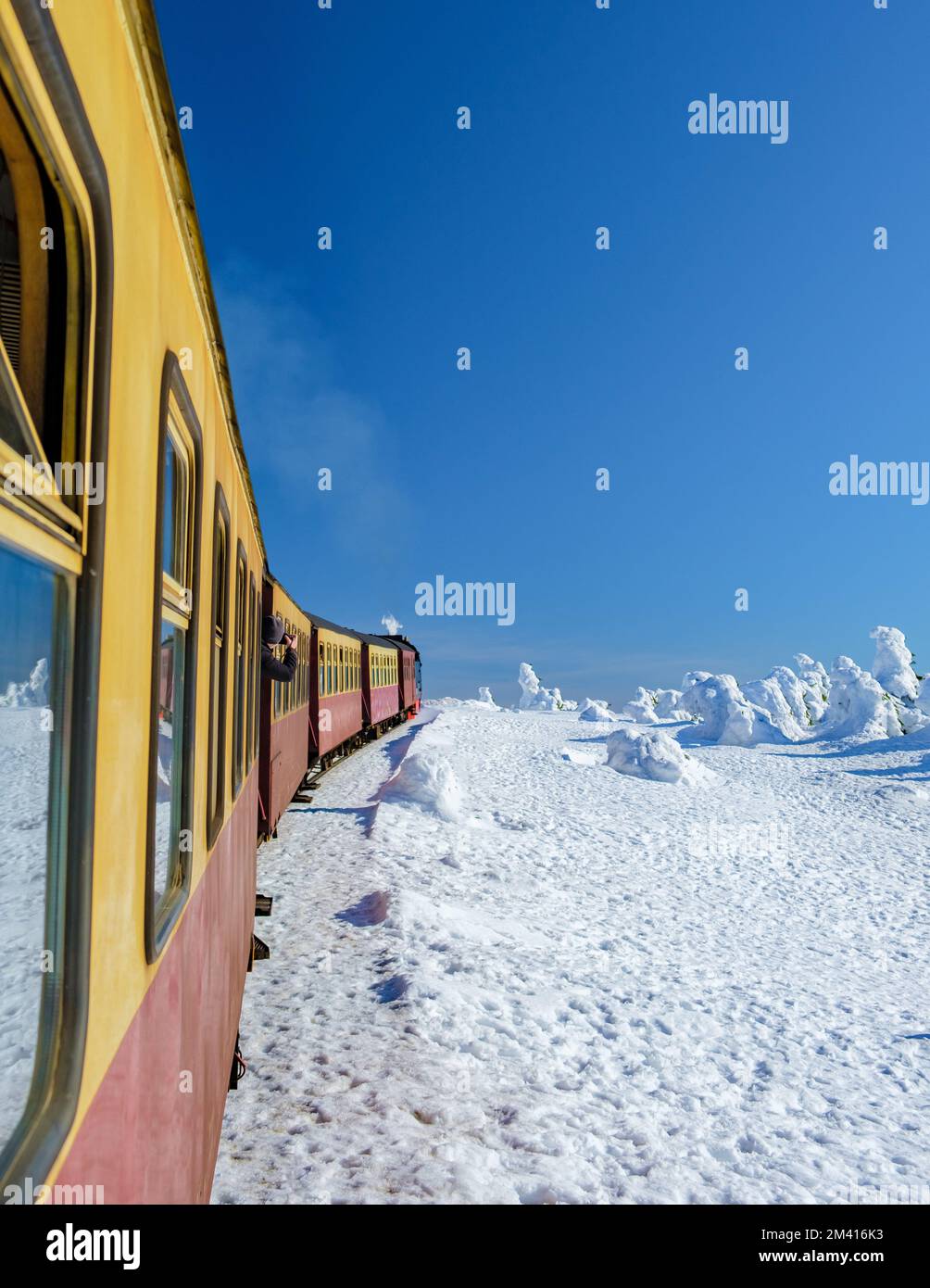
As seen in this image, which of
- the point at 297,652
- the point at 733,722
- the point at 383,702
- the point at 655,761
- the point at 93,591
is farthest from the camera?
the point at 733,722

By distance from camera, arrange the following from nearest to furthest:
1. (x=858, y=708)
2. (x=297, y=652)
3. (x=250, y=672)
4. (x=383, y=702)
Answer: (x=250, y=672) < (x=297, y=652) < (x=383, y=702) < (x=858, y=708)

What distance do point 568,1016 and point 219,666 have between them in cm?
478

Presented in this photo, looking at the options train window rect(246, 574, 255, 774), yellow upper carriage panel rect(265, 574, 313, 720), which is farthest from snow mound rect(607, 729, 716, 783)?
train window rect(246, 574, 255, 774)

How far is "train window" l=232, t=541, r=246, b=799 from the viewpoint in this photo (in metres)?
3.58

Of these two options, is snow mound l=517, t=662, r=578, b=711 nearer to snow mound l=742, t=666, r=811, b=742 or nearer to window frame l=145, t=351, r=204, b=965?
snow mound l=742, t=666, r=811, b=742

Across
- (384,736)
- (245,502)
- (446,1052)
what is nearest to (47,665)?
(245,502)

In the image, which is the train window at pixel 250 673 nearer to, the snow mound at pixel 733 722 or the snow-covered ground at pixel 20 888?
the snow-covered ground at pixel 20 888

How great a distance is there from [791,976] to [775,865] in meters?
5.46

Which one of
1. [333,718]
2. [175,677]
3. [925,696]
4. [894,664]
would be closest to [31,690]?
[175,677]

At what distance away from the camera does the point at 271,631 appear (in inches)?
260

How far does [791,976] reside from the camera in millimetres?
7660

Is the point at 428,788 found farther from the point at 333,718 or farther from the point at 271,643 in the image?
the point at 271,643

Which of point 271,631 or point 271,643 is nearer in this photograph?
point 271,643

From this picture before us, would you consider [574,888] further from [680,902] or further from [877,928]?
[877,928]
